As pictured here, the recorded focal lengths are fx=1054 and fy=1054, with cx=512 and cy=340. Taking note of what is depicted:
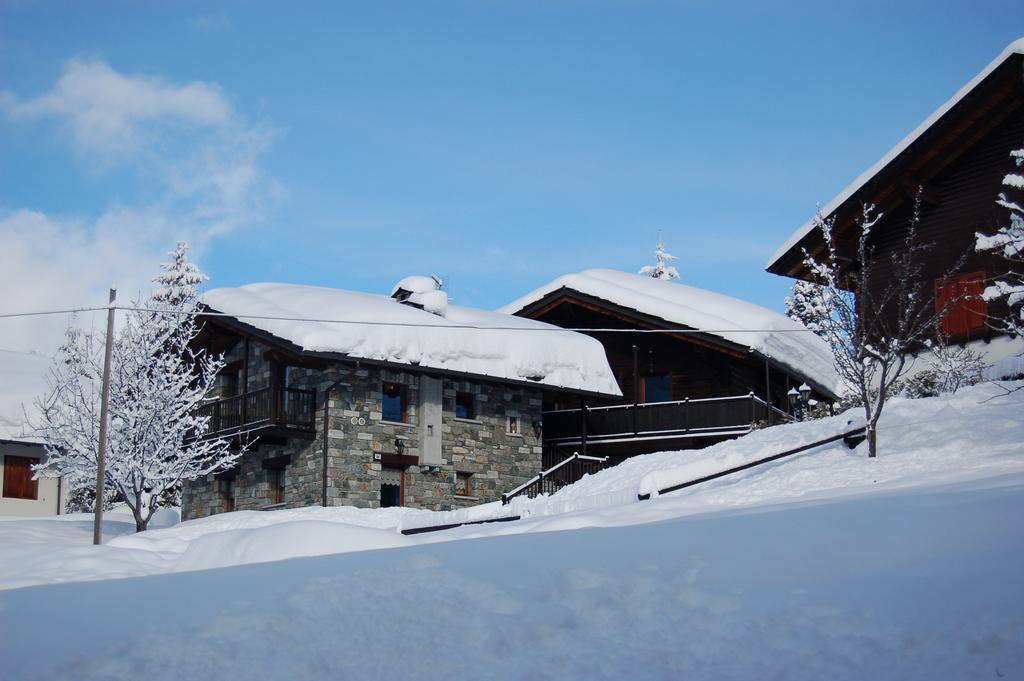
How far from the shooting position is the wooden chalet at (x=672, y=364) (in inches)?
1004

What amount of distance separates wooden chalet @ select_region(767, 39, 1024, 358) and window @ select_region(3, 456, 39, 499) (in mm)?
26923

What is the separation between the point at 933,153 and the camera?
62.0 ft

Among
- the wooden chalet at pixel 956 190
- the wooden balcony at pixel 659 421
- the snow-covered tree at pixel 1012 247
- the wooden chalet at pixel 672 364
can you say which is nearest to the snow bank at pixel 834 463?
the snow-covered tree at pixel 1012 247

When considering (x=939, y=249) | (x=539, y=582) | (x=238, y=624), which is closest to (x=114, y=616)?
(x=238, y=624)

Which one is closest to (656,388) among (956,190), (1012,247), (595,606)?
(956,190)

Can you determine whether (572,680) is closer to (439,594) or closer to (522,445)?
(439,594)

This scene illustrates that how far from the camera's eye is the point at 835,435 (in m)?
16.2

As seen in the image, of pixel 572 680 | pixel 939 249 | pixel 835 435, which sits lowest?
pixel 572 680

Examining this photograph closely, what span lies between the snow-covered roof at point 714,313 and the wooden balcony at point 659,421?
4.75 feet

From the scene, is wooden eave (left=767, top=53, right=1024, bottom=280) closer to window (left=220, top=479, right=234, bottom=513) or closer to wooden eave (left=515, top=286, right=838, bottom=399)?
wooden eave (left=515, top=286, right=838, bottom=399)

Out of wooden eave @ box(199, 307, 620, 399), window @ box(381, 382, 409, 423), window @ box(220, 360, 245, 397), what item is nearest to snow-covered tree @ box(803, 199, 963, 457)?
wooden eave @ box(199, 307, 620, 399)

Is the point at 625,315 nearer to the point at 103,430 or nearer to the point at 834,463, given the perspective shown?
the point at 834,463

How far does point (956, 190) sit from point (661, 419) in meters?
9.62

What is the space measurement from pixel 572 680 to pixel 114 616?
2741mm
